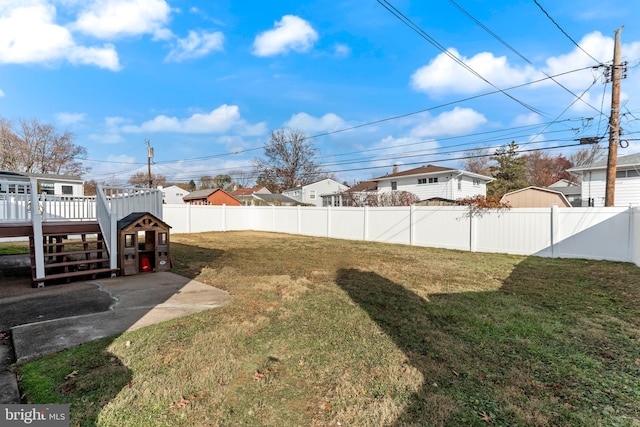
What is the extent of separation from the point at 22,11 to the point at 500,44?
13.3m

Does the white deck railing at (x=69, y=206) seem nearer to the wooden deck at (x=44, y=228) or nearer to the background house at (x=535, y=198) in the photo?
the wooden deck at (x=44, y=228)

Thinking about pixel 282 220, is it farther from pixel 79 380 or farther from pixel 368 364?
pixel 79 380

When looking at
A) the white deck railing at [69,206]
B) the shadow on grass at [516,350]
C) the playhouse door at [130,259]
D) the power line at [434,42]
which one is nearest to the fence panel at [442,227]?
the power line at [434,42]

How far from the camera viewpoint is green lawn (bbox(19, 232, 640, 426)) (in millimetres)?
2002

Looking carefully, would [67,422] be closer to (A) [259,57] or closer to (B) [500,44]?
(B) [500,44]

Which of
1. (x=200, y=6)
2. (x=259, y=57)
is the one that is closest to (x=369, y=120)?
(x=259, y=57)

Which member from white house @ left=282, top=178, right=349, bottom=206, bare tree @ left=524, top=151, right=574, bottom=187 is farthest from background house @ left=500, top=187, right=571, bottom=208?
bare tree @ left=524, top=151, right=574, bottom=187

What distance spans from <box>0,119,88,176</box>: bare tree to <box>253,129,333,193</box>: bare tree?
61.3ft

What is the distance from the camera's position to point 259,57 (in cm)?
1430

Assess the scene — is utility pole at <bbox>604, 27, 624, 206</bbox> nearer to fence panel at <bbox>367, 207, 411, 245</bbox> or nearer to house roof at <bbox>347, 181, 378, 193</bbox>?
fence panel at <bbox>367, 207, 411, 245</bbox>

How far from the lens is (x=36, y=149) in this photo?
91.9ft

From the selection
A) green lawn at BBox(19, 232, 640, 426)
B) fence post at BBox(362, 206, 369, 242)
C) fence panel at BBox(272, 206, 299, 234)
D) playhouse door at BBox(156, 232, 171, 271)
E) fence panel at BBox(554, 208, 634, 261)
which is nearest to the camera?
green lawn at BBox(19, 232, 640, 426)

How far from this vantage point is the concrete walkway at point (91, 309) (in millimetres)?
3020

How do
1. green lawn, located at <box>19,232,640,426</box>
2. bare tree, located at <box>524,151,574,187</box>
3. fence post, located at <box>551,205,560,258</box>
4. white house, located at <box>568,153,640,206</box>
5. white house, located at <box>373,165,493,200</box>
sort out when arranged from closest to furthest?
green lawn, located at <box>19,232,640,426</box> → fence post, located at <box>551,205,560,258</box> → white house, located at <box>568,153,640,206</box> → white house, located at <box>373,165,493,200</box> → bare tree, located at <box>524,151,574,187</box>
